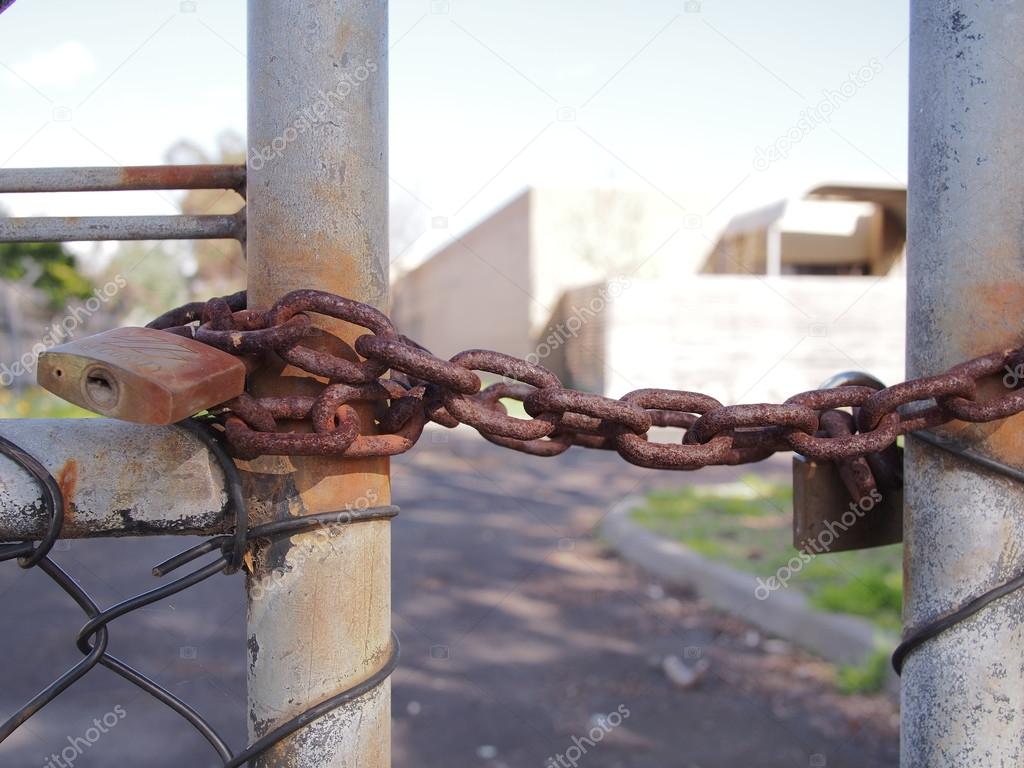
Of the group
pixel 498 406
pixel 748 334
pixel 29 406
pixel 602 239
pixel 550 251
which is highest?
pixel 602 239

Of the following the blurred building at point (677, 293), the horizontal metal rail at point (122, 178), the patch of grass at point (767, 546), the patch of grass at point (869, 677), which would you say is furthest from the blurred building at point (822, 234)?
Answer: the horizontal metal rail at point (122, 178)

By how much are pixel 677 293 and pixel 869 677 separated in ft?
34.9

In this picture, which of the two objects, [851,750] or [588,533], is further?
[588,533]

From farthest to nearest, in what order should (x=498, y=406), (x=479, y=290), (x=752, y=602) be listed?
(x=479, y=290), (x=752, y=602), (x=498, y=406)

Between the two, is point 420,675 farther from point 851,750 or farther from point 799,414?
point 799,414

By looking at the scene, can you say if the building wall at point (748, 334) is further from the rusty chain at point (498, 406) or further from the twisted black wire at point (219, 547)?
the twisted black wire at point (219, 547)

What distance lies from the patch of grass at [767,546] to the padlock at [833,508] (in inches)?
85.8

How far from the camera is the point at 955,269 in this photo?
0.84m

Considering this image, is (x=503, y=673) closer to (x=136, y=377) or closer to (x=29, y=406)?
(x=136, y=377)

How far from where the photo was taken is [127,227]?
85 centimetres

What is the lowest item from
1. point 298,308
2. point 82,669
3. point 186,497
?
point 82,669

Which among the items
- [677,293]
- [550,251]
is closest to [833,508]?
[677,293]

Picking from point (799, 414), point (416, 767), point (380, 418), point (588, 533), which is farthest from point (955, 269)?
point (588, 533)

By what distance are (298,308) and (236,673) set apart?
3424 millimetres
